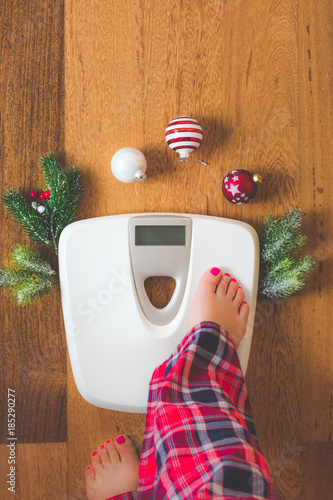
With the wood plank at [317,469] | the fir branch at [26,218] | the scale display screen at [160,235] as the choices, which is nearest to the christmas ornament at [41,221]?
the fir branch at [26,218]

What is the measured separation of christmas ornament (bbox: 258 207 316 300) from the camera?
69 centimetres

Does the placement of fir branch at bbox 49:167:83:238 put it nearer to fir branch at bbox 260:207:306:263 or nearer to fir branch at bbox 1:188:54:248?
fir branch at bbox 1:188:54:248

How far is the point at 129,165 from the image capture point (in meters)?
0.67

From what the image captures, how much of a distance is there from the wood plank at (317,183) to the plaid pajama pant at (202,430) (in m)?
0.21

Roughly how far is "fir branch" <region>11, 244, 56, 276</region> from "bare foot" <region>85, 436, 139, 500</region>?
1.25ft

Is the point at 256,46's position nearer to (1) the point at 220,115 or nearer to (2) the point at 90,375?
(1) the point at 220,115

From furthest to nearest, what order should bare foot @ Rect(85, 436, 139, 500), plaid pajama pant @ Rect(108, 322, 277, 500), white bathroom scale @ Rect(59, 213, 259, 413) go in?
bare foot @ Rect(85, 436, 139, 500)
white bathroom scale @ Rect(59, 213, 259, 413)
plaid pajama pant @ Rect(108, 322, 277, 500)

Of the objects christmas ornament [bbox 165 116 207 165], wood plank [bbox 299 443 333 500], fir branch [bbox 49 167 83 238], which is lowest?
wood plank [bbox 299 443 333 500]

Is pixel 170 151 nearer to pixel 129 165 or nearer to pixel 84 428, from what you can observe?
pixel 129 165

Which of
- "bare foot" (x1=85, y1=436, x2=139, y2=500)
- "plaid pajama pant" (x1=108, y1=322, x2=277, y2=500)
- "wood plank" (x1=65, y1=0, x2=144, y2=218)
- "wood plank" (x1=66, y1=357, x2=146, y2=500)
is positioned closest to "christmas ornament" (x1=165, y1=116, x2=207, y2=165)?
"wood plank" (x1=65, y1=0, x2=144, y2=218)

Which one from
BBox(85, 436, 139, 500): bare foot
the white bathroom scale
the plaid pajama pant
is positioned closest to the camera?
the plaid pajama pant

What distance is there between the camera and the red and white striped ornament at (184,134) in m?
0.67

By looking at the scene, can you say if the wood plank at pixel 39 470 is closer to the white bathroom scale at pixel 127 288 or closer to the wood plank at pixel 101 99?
the white bathroom scale at pixel 127 288

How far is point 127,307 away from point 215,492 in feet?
1.02
